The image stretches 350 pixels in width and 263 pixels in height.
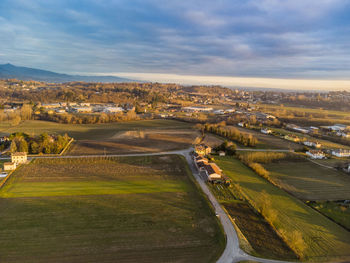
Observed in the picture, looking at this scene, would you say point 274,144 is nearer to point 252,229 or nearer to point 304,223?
point 304,223

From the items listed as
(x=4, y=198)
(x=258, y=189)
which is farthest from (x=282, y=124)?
(x=4, y=198)

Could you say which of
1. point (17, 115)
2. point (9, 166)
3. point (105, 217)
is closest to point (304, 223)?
point (105, 217)

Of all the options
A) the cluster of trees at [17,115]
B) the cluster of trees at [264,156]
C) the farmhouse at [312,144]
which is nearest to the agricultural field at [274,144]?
the farmhouse at [312,144]

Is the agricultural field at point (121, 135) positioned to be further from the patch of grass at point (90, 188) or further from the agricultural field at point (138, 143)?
the patch of grass at point (90, 188)

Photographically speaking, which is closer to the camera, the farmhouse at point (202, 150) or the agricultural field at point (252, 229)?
the agricultural field at point (252, 229)

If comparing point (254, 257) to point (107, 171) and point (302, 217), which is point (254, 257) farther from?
point (107, 171)
